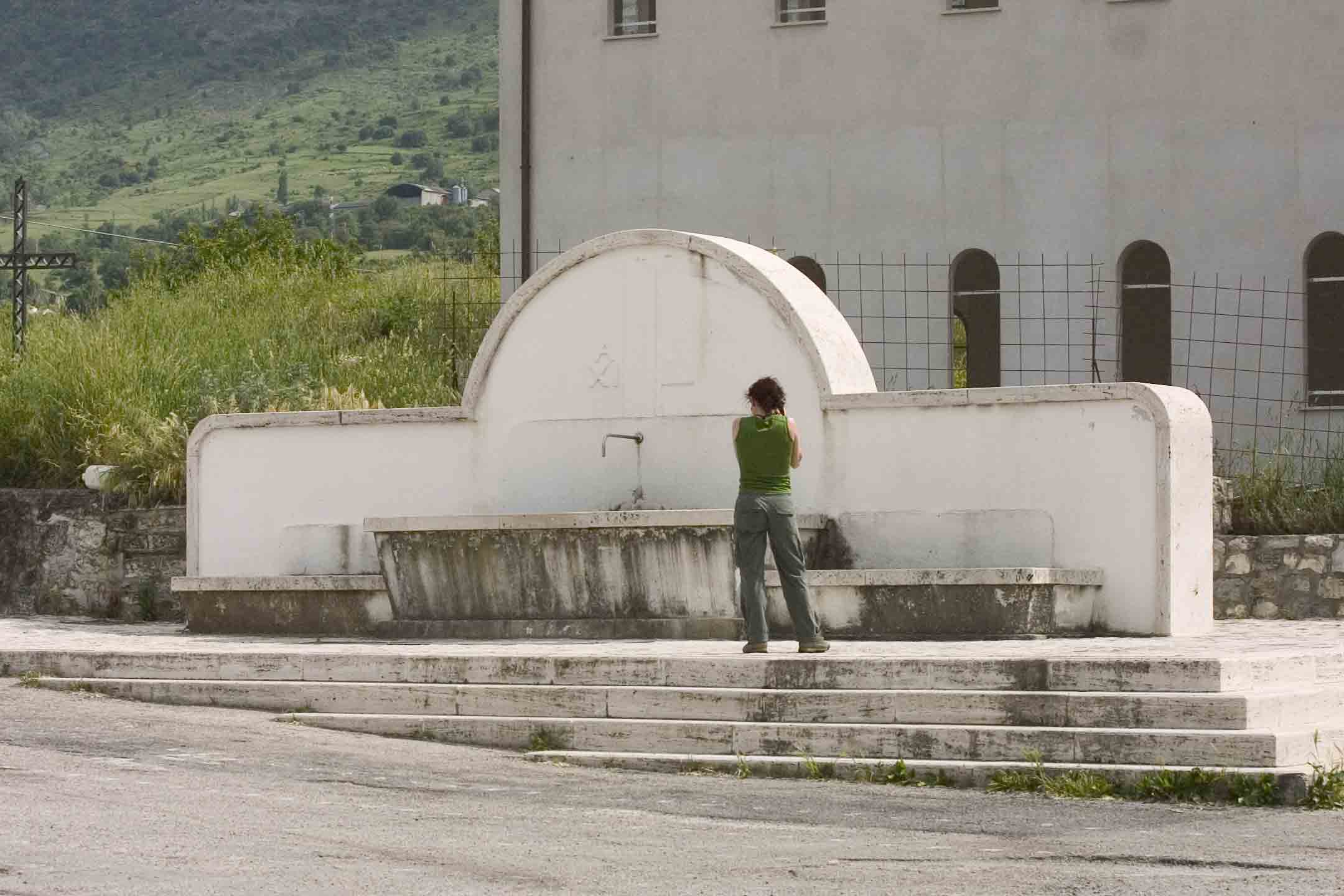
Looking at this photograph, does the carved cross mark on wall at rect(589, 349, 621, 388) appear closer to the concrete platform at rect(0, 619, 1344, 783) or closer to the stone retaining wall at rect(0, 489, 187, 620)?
the concrete platform at rect(0, 619, 1344, 783)

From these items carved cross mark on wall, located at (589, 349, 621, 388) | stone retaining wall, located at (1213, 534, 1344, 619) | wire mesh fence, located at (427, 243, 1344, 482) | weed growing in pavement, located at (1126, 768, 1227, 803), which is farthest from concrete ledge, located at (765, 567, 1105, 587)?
wire mesh fence, located at (427, 243, 1344, 482)

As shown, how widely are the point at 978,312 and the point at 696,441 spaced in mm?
12765

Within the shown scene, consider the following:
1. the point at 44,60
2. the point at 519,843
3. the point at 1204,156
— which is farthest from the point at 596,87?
the point at 44,60

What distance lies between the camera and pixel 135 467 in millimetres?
18625

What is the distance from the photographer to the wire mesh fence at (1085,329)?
2109 centimetres

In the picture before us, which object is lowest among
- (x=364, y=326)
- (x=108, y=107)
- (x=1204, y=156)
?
(x=364, y=326)

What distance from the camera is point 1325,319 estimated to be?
21625 mm

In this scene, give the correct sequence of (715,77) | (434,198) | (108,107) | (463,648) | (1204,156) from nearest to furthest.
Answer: (463,648) → (1204,156) → (715,77) → (434,198) → (108,107)

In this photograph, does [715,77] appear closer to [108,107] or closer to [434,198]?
[434,198]

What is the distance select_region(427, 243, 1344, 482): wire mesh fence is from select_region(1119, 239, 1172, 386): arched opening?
2 cm

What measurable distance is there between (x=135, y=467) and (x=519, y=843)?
11.0m

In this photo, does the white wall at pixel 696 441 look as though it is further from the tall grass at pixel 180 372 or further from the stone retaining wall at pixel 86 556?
the tall grass at pixel 180 372

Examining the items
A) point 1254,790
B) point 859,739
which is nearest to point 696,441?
point 859,739

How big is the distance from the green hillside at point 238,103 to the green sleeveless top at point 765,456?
8761cm
